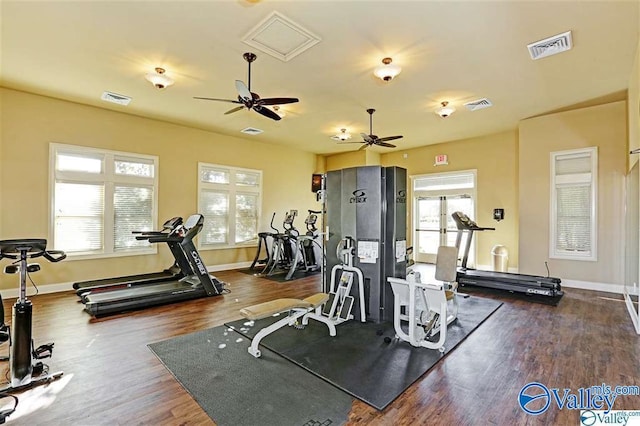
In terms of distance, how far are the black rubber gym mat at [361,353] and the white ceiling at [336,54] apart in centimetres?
331

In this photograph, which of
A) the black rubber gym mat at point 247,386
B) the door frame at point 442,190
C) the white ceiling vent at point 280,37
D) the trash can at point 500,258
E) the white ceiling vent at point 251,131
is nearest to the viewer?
the black rubber gym mat at point 247,386

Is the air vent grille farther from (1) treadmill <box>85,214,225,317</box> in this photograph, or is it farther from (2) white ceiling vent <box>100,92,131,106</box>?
(1) treadmill <box>85,214,225,317</box>

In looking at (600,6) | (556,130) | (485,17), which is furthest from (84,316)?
(556,130)

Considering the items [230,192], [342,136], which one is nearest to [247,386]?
[230,192]

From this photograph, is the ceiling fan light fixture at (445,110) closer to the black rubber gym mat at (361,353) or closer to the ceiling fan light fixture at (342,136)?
the ceiling fan light fixture at (342,136)

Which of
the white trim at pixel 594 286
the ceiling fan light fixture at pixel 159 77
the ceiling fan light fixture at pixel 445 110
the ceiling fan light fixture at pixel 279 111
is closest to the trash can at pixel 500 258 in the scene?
→ the white trim at pixel 594 286

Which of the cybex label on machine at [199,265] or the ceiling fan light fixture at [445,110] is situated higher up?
the ceiling fan light fixture at [445,110]

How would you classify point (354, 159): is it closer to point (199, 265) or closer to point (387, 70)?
point (387, 70)

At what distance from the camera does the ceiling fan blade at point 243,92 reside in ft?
11.5

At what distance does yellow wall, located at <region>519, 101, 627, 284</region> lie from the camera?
5367 mm

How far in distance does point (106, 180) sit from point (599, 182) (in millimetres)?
9079

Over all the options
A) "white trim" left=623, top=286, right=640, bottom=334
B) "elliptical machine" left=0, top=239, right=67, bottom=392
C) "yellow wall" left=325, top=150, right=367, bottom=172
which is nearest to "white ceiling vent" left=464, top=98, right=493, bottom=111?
"white trim" left=623, top=286, right=640, bottom=334

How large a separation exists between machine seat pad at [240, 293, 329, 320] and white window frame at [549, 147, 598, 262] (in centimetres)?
507

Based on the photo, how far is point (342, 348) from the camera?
3107 mm
